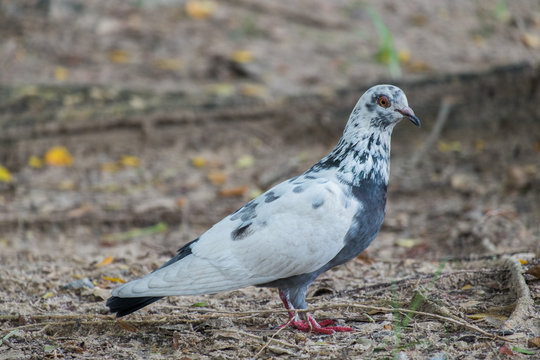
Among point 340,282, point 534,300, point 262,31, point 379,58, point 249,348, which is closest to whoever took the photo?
point 249,348

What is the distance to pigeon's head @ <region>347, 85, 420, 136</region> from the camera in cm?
353

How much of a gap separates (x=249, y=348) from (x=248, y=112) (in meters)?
4.45

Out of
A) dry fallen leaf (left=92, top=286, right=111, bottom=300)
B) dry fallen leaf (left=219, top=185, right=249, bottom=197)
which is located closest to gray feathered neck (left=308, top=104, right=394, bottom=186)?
dry fallen leaf (left=92, top=286, right=111, bottom=300)

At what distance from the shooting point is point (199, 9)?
9.17 metres

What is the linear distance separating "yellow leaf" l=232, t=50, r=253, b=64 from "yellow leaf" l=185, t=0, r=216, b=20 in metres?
1.12

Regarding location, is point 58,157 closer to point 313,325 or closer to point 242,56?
point 242,56

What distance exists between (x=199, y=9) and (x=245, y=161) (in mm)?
3164

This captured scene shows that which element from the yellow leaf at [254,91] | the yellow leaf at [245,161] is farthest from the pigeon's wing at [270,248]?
the yellow leaf at [254,91]

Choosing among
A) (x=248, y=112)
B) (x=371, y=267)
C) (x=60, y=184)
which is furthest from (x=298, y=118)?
(x=371, y=267)

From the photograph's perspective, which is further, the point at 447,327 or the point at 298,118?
the point at 298,118

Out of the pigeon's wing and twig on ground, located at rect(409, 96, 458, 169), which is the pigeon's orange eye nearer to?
the pigeon's wing

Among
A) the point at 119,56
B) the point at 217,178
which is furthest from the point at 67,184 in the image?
the point at 119,56

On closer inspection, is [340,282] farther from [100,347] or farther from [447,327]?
[100,347]

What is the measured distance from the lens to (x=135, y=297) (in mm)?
3094
